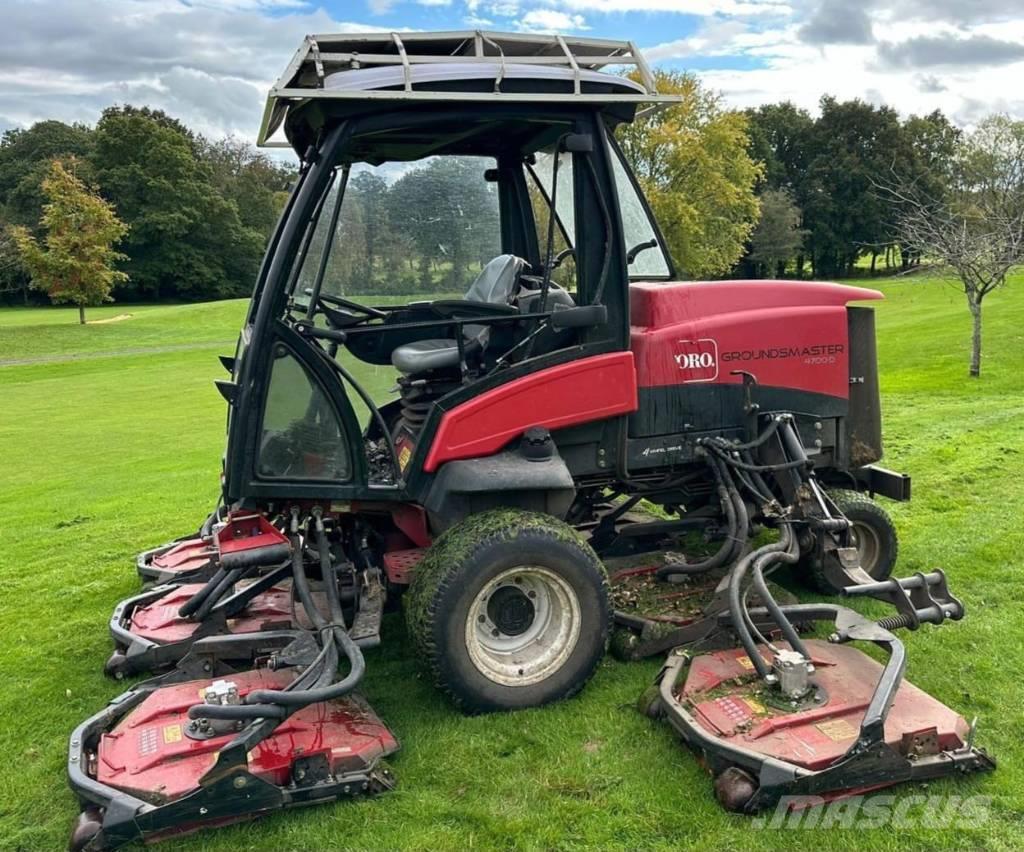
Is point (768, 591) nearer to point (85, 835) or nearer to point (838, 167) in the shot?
point (85, 835)

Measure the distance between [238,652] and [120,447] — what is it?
365 inches

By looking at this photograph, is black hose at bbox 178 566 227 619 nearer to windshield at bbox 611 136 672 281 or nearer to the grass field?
the grass field

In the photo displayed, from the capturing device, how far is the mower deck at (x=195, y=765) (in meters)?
3.02

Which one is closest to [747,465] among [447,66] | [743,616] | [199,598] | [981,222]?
[743,616]

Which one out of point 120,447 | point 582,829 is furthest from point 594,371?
point 120,447

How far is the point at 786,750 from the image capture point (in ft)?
10.6

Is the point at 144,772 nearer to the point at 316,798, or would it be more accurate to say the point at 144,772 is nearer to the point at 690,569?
the point at 316,798

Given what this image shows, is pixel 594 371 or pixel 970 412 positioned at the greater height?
pixel 594 371

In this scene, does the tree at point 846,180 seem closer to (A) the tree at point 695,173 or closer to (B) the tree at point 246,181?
(A) the tree at point 695,173

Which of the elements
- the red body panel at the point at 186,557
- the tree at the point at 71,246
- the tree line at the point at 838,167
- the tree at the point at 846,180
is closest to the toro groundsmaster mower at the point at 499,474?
the red body panel at the point at 186,557

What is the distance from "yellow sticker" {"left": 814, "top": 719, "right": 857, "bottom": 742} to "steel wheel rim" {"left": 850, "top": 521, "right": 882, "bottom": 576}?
1.97 metres

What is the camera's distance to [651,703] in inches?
149

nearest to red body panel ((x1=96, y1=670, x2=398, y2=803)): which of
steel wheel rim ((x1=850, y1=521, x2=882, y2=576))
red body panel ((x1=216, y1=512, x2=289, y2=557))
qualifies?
red body panel ((x1=216, y1=512, x2=289, y2=557))

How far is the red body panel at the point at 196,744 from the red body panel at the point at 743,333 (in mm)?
2120
